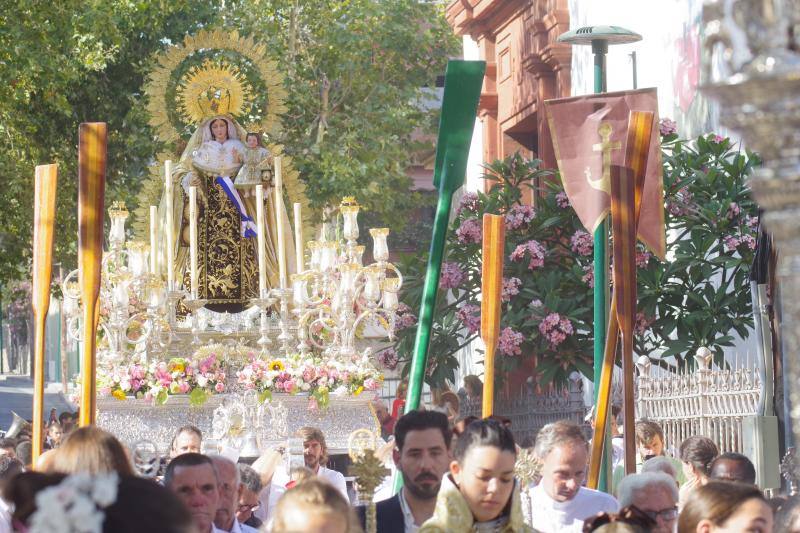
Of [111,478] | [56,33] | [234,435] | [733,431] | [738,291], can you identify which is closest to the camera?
[111,478]

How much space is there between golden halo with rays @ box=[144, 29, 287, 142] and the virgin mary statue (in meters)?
0.79

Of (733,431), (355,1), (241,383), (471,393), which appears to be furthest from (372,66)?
(733,431)

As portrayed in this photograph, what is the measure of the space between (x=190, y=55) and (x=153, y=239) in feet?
8.48

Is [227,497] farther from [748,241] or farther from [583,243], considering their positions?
[748,241]

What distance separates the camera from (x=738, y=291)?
1432 centimetres

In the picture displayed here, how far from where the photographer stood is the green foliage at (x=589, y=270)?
14172 mm

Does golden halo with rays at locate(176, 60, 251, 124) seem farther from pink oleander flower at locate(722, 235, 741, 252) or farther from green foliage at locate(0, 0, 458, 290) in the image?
pink oleander flower at locate(722, 235, 741, 252)

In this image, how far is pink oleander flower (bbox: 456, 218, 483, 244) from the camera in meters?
14.8

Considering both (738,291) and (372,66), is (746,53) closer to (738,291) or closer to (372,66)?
(738,291)

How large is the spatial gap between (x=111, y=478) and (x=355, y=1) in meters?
26.8

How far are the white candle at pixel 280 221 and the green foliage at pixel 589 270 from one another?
1322mm

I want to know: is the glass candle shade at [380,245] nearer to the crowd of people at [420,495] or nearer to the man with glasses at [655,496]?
the crowd of people at [420,495]

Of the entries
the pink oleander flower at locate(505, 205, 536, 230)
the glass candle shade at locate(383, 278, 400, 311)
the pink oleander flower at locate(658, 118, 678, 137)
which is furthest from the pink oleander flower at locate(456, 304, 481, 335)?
the pink oleander flower at locate(658, 118, 678, 137)

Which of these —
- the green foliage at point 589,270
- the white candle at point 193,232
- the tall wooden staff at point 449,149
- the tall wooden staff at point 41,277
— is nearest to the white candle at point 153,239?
the white candle at point 193,232
